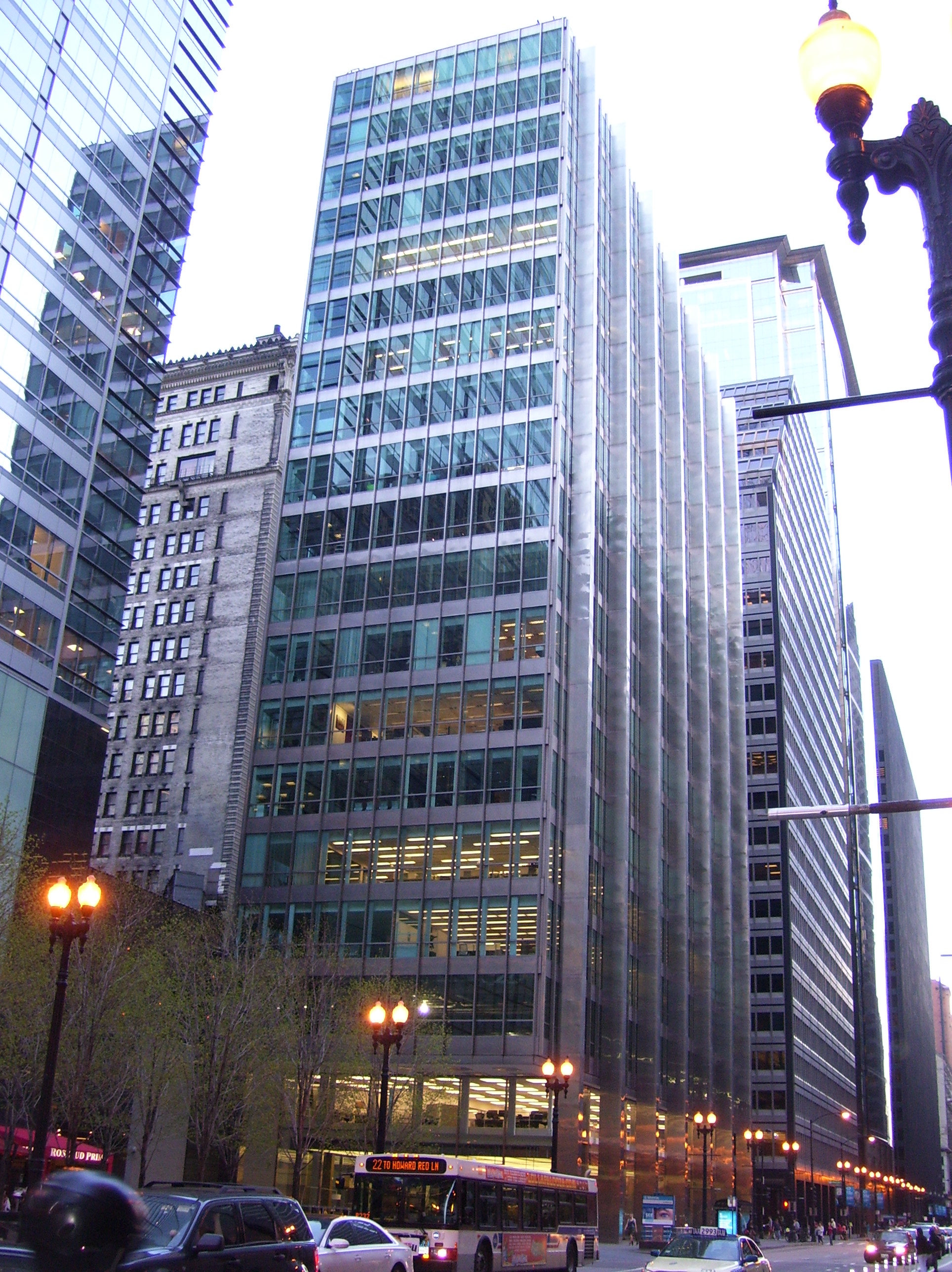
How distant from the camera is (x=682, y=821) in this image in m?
82.6

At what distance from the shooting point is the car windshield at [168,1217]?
13.1 m

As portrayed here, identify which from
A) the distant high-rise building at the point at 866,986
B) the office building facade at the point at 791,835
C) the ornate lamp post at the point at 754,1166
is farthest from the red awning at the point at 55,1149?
the distant high-rise building at the point at 866,986

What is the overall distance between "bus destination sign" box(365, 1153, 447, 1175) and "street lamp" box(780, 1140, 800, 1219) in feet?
270

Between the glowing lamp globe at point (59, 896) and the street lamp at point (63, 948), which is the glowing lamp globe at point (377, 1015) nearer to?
the street lamp at point (63, 948)

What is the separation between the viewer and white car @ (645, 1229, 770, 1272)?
22969 mm

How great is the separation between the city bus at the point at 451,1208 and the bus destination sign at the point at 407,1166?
→ 0.5 inches

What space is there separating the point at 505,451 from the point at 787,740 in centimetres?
6437

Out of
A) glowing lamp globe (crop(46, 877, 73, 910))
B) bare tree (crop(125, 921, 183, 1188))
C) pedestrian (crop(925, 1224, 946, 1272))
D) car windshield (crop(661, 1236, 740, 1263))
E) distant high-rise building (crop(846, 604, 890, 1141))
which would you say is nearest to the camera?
glowing lamp globe (crop(46, 877, 73, 910))

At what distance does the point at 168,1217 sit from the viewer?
A: 13.6 m

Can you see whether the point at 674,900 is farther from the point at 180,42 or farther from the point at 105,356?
the point at 180,42

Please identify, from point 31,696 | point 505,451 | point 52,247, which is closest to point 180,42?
point 52,247

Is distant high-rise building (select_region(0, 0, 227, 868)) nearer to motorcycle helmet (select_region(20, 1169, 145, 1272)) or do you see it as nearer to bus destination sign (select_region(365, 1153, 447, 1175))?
bus destination sign (select_region(365, 1153, 447, 1175))

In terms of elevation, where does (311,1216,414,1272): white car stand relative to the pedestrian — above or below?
above

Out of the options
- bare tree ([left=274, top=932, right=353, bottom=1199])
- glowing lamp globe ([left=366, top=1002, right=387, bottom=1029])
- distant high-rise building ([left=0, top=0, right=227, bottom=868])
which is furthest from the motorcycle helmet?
bare tree ([left=274, top=932, right=353, bottom=1199])
